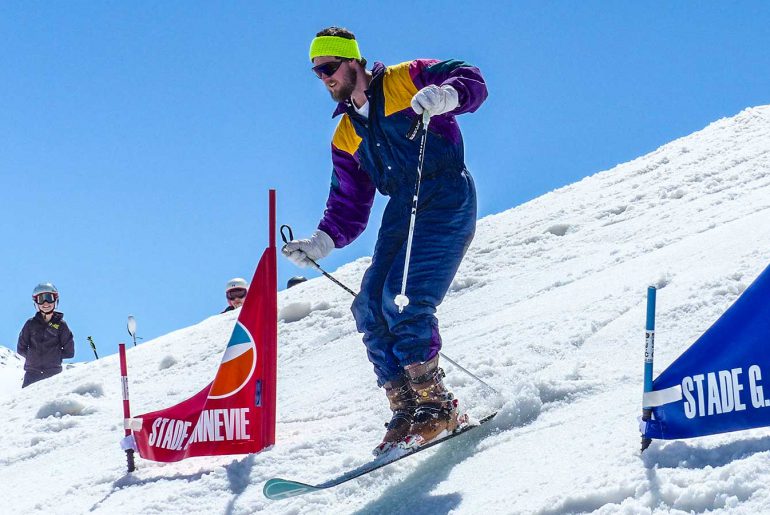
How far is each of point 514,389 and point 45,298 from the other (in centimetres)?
747

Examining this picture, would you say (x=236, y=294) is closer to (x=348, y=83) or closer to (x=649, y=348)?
(x=348, y=83)

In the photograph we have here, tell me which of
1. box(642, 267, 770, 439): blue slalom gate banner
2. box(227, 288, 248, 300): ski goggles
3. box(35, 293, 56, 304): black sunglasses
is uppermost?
box(227, 288, 248, 300): ski goggles

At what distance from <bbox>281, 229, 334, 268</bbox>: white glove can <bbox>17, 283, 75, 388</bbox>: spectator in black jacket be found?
6312 millimetres

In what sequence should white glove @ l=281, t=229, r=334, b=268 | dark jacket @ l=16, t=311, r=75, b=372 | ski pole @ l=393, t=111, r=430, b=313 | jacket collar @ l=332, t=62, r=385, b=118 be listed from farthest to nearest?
dark jacket @ l=16, t=311, r=75, b=372 < white glove @ l=281, t=229, r=334, b=268 < jacket collar @ l=332, t=62, r=385, b=118 < ski pole @ l=393, t=111, r=430, b=313

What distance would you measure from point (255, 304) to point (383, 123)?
1642 millimetres

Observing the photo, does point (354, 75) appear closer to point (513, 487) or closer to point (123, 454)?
point (513, 487)

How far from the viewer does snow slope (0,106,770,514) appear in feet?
13.1

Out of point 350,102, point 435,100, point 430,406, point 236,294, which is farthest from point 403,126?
point 236,294

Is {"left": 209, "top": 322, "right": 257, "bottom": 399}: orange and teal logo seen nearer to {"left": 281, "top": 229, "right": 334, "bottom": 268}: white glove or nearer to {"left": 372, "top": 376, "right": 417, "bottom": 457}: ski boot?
{"left": 281, "top": 229, "right": 334, "bottom": 268}: white glove

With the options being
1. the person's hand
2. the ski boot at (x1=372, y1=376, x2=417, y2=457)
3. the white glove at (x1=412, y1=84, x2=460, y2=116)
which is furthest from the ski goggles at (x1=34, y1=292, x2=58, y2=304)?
the white glove at (x1=412, y1=84, x2=460, y2=116)

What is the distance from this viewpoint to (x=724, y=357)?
386 cm

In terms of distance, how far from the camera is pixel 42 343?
11.2 m

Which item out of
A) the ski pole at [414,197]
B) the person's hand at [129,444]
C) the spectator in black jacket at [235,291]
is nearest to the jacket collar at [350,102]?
the ski pole at [414,197]

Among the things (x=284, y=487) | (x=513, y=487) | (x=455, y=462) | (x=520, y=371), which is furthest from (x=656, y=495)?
(x=520, y=371)
